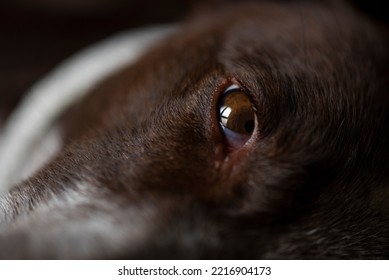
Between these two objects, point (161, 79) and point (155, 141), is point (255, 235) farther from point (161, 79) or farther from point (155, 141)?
point (161, 79)

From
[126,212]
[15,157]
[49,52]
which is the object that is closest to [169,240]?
[126,212]

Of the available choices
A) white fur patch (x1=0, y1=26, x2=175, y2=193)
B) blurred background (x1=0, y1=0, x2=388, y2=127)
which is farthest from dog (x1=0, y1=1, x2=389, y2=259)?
blurred background (x1=0, y1=0, x2=388, y2=127)

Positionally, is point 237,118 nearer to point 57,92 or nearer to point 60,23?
point 57,92

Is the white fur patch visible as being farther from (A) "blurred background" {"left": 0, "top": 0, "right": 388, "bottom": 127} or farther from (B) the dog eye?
(B) the dog eye

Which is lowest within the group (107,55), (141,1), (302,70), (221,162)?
(221,162)

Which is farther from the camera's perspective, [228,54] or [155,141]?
[228,54]

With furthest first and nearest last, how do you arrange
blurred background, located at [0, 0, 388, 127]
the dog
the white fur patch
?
1. blurred background, located at [0, 0, 388, 127]
2. the white fur patch
3. the dog
